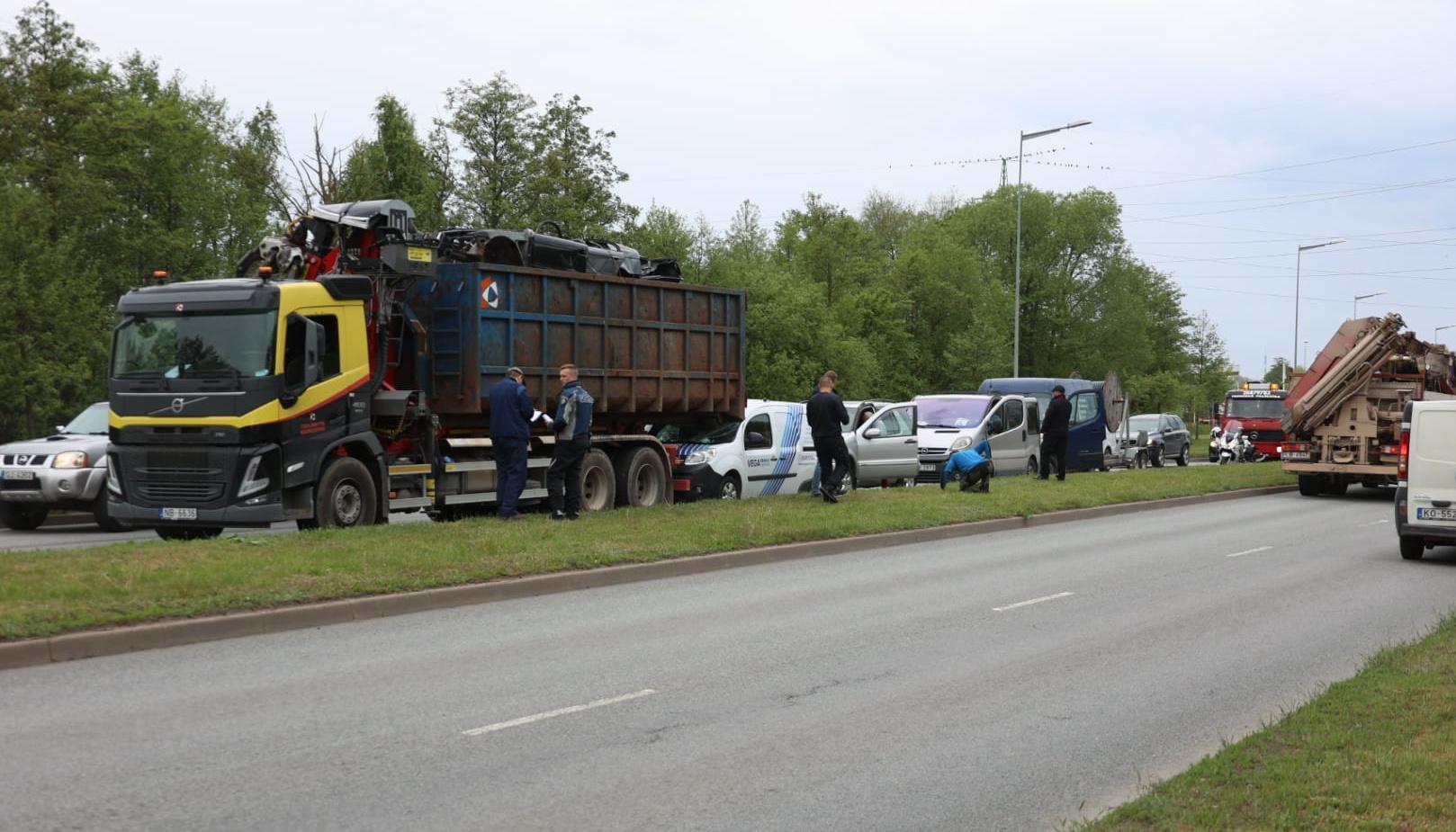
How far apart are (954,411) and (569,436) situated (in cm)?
1475

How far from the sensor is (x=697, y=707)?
302 inches

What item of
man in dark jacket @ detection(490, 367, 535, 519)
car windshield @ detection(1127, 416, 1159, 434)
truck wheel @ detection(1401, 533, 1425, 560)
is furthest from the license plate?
car windshield @ detection(1127, 416, 1159, 434)

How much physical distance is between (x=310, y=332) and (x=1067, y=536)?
1019cm

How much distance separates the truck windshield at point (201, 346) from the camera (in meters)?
15.0

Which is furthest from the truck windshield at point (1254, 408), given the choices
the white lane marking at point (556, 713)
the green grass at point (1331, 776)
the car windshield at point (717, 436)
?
the white lane marking at point (556, 713)

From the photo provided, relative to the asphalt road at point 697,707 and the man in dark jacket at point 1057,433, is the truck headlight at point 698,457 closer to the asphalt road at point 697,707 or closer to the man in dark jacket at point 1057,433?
the asphalt road at point 697,707

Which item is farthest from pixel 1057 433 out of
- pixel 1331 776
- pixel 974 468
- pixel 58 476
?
pixel 1331 776

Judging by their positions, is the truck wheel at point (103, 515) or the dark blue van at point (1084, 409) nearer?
the truck wheel at point (103, 515)

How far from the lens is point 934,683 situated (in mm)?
8484

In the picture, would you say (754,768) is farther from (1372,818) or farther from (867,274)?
(867,274)

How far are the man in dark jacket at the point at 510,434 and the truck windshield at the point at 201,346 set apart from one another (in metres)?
2.70

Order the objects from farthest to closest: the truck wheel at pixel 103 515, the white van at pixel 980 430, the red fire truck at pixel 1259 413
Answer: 1. the red fire truck at pixel 1259 413
2. the white van at pixel 980 430
3. the truck wheel at pixel 103 515

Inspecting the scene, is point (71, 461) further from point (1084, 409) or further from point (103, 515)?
point (1084, 409)

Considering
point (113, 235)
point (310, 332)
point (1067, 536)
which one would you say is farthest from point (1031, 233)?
point (310, 332)
